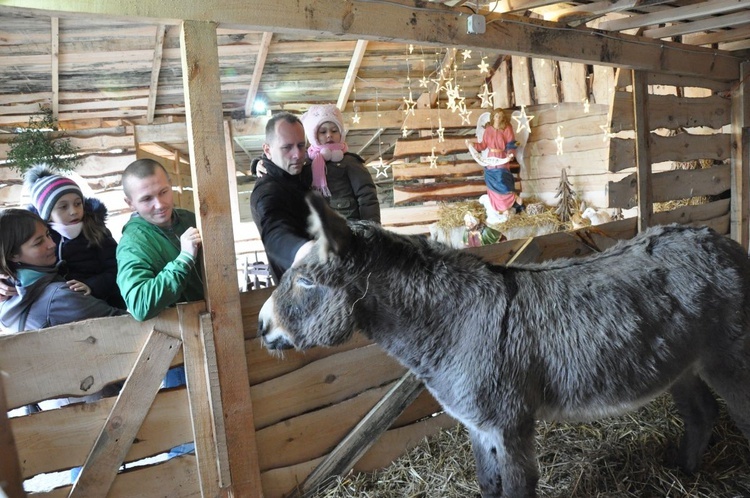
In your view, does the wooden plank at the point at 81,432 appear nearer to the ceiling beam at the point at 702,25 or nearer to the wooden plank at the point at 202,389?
the wooden plank at the point at 202,389

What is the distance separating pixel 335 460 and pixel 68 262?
196 cm

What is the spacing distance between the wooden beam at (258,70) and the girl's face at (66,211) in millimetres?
3774

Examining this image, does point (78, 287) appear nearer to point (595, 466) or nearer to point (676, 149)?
point (595, 466)

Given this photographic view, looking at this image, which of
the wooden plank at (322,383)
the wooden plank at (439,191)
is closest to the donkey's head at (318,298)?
the wooden plank at (322,383)

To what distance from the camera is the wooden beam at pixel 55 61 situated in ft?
18.5

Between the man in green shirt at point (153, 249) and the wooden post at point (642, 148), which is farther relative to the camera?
the wooden post at point (642, 148)

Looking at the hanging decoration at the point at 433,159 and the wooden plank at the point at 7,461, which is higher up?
the hanging decoration at the point at 433,159

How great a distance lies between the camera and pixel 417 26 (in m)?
3.37

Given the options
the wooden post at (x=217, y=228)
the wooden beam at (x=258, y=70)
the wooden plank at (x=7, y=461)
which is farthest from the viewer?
the wooden beam at (x=258, y=70)

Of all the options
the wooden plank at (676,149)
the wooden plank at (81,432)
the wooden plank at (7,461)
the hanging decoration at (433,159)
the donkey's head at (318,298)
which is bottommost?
the wooden plank at (81,432)

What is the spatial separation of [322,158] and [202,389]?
5.35 feet

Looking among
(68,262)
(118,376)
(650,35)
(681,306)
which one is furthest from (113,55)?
(681,306)

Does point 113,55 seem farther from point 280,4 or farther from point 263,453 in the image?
point 263,453

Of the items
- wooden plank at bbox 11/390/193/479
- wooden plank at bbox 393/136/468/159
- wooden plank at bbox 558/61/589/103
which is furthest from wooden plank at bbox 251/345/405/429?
wooden plank at bbox 558/61/589/103
